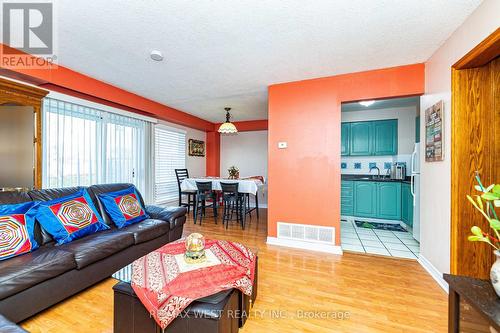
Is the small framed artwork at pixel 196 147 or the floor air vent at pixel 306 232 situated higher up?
the small framed artwork at pixel 196 147

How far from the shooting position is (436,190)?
2.29 m

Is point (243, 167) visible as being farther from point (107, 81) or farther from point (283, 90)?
point (107, 81)

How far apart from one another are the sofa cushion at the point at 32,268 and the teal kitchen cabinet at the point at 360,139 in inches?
198

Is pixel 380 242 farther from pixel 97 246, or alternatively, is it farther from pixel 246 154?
pixel 246 154

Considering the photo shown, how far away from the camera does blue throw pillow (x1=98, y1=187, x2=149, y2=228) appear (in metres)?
2.63

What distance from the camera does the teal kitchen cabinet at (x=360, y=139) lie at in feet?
15.3

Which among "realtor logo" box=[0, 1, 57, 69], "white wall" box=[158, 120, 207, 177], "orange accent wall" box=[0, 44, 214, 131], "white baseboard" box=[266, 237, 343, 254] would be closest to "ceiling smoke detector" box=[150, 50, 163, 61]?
"realtor logo" box=[0, 1, 57, 69]

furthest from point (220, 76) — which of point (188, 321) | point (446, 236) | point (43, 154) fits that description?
point (446, 236)

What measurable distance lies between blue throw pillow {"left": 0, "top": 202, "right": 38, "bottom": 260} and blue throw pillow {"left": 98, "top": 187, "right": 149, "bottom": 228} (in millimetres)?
728

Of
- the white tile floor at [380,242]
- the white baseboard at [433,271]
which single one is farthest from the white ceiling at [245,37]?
the white tile floor at [380,242]

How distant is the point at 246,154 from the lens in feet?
21.0

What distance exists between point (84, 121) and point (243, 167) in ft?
13.1

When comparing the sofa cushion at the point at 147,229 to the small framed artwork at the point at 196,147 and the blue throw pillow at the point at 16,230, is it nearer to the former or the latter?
the blue throw pillow at the point at 16,230

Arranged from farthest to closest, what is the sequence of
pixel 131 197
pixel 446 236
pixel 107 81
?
pixel 107 81
pixel 131 197
pixel 446 236
